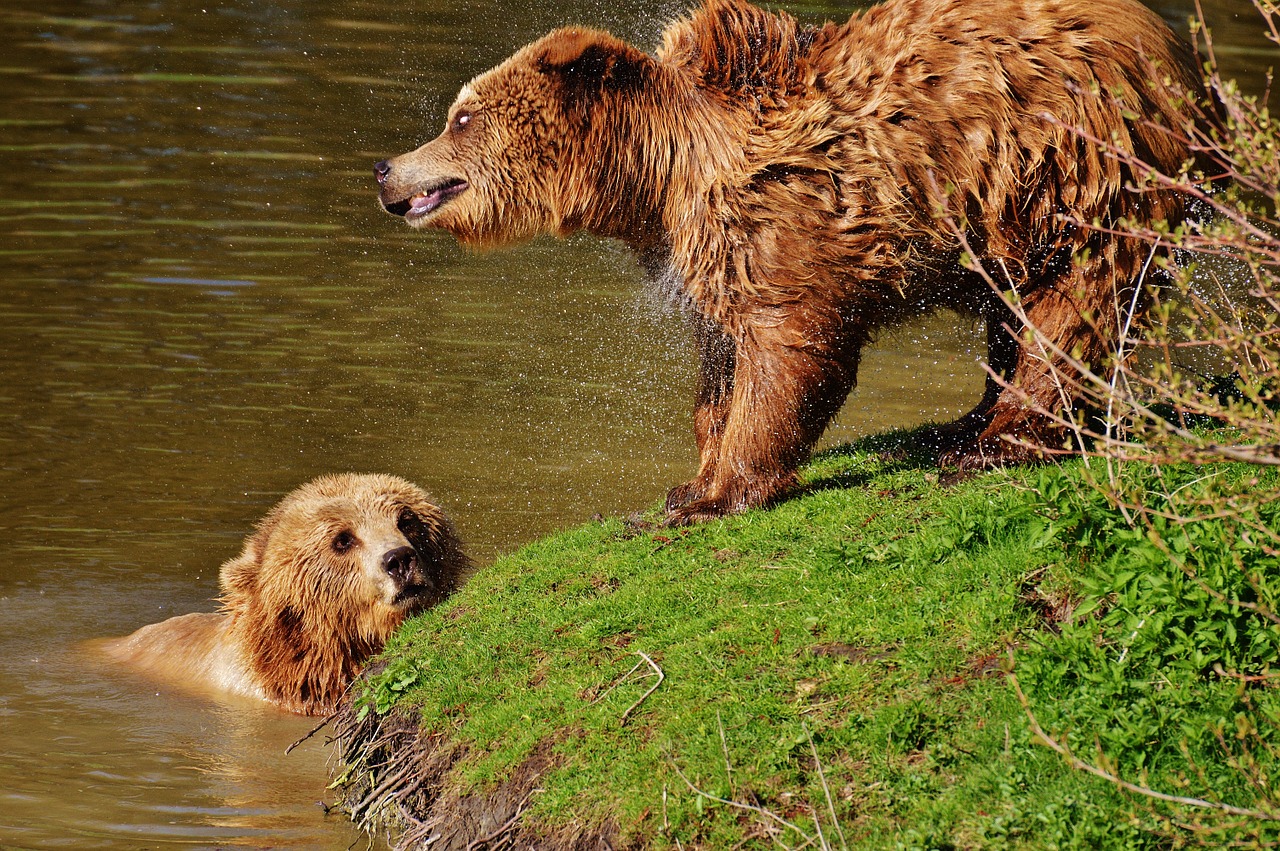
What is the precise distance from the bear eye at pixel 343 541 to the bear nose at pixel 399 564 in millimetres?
323

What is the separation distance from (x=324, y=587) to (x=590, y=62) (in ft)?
10.9

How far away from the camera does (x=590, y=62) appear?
720 cm

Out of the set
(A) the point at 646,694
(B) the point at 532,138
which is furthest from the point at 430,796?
(B) the point at 532,138

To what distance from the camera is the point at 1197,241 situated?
4.53 metres

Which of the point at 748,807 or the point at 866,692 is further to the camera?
the point at 866,692

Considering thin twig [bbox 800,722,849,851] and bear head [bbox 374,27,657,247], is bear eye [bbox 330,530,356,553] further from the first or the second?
thin twig [bbox 800,722,849,851]

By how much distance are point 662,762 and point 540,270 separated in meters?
13.2

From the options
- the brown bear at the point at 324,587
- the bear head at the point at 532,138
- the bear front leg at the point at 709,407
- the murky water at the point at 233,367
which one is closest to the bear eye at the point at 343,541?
the brown bear at the point at 324,587

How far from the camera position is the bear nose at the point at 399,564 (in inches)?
313

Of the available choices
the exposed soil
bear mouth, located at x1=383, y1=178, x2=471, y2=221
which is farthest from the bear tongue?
the exposed soil

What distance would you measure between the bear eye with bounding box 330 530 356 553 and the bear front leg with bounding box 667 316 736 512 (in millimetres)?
1886

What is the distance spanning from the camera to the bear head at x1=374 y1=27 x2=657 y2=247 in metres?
7.19

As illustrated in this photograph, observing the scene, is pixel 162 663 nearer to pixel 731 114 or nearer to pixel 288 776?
pixel 288 776

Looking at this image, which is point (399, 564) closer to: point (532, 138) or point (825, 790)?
point (532, 138)
